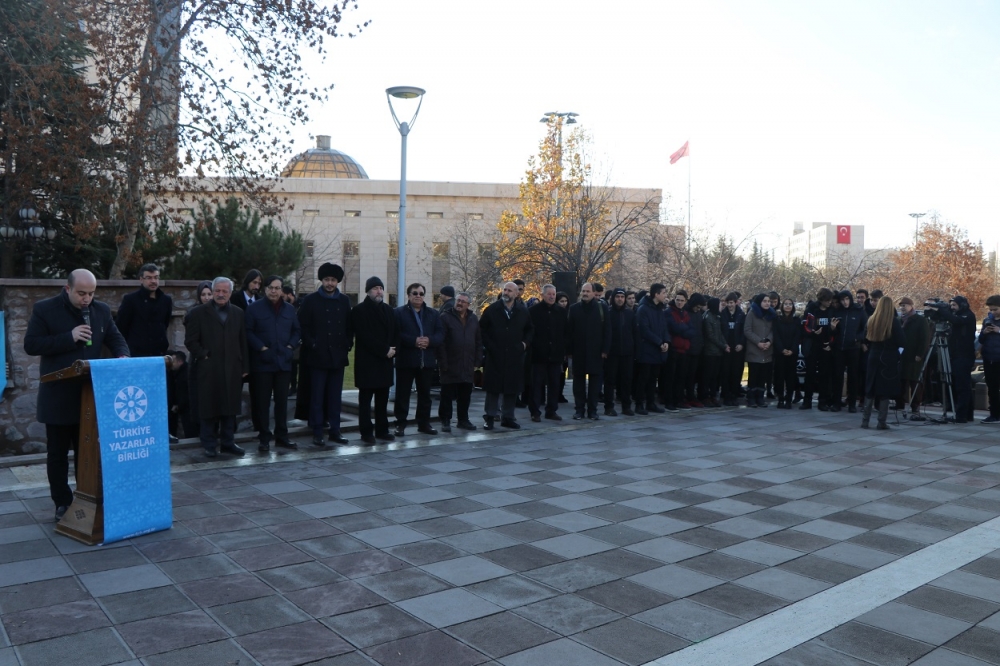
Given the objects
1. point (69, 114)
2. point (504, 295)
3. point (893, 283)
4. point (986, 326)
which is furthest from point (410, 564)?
point (893, 283)

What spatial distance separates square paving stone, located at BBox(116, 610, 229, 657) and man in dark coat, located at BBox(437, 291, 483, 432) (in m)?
6.63

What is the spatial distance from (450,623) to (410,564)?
3.40 ft

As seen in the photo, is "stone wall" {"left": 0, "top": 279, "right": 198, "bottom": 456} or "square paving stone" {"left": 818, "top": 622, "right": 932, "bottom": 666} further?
"stone wall" {"left": 0, "top": 279, "right": 198, "bottom": 456}

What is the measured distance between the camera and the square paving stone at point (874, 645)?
412cm

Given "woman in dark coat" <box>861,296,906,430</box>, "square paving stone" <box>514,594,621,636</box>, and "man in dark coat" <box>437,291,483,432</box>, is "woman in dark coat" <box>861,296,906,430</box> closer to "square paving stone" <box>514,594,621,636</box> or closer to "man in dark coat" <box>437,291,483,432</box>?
"man in dark coat" <box>437,291,483,432</box>

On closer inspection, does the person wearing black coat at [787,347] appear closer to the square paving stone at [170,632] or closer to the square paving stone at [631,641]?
the square paving stone at [631,641]

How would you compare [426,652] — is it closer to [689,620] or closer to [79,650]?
[689,620]

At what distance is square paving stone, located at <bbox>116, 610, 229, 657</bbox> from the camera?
4.09 metres

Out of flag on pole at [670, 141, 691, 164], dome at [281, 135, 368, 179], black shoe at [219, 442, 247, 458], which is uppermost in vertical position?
dome at [281, 135, 368, 179]

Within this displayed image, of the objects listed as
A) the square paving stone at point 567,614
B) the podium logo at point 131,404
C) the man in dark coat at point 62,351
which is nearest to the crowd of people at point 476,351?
the man in dark coat at point 62,351

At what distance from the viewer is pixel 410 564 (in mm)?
5469

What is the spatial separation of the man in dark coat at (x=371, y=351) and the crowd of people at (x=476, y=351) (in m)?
0.02

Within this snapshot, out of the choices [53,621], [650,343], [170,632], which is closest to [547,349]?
[650,343]

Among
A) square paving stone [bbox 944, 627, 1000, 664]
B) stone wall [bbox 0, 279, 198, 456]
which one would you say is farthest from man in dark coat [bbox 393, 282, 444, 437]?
square paving stone [bbox 944, 627, 1000, 664]
